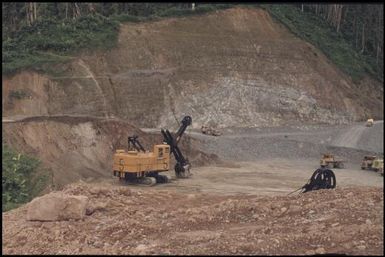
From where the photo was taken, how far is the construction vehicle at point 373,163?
30219mm

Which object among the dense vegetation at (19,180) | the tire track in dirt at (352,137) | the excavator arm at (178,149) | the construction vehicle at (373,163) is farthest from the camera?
the tire track in dirt at (352,137)

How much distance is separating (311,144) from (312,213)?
25.0 metres

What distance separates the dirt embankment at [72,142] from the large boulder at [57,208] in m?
12.0

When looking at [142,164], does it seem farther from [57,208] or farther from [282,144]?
[282,144]

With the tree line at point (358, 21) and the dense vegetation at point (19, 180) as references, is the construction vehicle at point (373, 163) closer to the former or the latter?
the dense vegetation at point (19, 180)

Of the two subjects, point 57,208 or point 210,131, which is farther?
point 210,131

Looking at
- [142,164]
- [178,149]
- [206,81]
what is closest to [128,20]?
[206,81]

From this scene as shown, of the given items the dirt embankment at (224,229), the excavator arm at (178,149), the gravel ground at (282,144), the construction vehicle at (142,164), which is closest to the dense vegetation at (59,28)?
the gravel ground at (282,144)

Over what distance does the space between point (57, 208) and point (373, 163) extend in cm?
2093

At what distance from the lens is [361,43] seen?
189 ft

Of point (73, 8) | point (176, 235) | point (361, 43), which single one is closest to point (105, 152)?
point (176, 235)

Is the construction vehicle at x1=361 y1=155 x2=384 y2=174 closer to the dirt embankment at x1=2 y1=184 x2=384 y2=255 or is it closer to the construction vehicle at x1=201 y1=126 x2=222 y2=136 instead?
the construction vehicle at x1=201 y1=126 x2=222 y2=136

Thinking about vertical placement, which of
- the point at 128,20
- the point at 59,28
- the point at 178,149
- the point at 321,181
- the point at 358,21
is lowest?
the point at 178,149

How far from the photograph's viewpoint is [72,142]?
1151 inches
